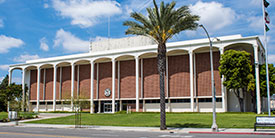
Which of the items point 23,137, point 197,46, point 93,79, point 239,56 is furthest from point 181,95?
point 23,137

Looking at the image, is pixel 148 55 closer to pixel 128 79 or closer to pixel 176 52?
pixel 176 52

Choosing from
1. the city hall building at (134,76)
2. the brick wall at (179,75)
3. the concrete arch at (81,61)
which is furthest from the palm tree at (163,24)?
the concrete arch at (81,61)

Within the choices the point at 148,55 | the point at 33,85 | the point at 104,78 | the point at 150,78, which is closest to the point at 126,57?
the point at 148,55

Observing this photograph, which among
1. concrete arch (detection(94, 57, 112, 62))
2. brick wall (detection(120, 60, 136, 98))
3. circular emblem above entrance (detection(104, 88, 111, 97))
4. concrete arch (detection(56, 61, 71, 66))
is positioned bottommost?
circular emblem above entrance (detection(104, 88, 111, 97))

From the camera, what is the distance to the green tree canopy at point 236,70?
40750 mm

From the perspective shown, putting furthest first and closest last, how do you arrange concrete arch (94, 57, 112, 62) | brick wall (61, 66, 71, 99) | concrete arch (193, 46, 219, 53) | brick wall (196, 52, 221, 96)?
brick wall (61, 66, 71, 99), concrete arch (94, 57, 112, 62), brick wall (196, 52, 221, 96), concrete arch (193, 46, 219, 53)

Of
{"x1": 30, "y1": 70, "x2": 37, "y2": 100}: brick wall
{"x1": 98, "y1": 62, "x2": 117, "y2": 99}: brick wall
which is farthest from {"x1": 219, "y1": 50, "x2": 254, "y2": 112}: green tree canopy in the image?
{"x1": 30, "y1": 70, "x2": 37, "y2": 100}: brick wall

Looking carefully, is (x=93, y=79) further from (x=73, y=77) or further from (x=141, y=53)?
(x=141, y=53)

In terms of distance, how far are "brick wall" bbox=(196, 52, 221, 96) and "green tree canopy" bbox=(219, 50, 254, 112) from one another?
156 inches

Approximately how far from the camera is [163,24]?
24.4 metres

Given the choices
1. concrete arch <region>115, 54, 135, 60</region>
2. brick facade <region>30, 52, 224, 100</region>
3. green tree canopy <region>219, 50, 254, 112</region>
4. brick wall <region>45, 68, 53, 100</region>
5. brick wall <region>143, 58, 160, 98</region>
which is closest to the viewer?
green tree canopy <region>219, 50, 254, 112</region>

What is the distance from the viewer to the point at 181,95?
48.3 meters

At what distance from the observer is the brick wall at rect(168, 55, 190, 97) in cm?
4809

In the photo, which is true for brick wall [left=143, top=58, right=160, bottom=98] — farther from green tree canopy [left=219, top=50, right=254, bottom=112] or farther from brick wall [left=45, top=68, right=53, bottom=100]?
brick wall [left=45, top=68, right=53, bottom=100]
